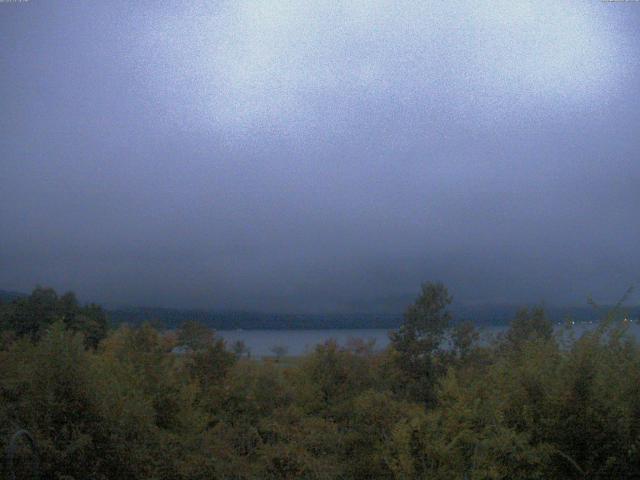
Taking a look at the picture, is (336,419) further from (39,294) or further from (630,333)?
(39,294)

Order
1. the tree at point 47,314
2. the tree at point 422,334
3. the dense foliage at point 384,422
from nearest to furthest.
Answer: the dense foliage at point 384,422 → the tree at point 422,334 → the tree at point 47,314

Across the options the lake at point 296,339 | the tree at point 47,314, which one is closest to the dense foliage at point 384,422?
the lake at point 296,339

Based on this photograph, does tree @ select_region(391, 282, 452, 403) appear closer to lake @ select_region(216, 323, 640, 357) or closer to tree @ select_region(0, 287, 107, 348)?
lake @ select_region(216, 323, 640, 357)

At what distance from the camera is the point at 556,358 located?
734cm

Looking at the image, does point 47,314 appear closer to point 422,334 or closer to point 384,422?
point 422,334

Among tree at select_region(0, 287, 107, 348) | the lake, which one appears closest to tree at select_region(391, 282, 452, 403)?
the lake

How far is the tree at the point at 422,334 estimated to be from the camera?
20.9 metres

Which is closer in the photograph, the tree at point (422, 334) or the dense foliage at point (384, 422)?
the dense foliage at point (384, 422)

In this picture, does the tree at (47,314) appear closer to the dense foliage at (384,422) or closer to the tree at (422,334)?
the tree at (422,334)

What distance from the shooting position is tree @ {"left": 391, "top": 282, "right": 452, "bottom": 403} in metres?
20.9

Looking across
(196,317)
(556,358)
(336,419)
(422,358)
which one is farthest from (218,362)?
(556,358)

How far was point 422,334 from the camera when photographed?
2123 cm

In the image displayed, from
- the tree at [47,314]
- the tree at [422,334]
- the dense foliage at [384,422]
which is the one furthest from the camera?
the tree at [47,314]

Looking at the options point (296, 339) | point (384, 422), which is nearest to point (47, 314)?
point (296, 339)
